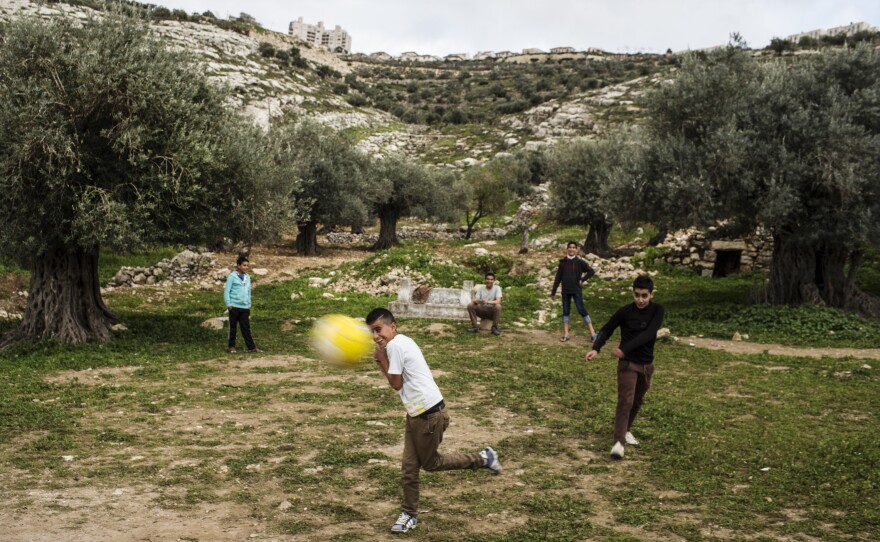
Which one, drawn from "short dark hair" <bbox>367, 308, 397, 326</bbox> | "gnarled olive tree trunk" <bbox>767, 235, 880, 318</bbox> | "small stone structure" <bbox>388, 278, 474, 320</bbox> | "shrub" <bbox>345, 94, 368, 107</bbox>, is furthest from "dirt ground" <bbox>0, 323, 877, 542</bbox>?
"shrub" <bbox>345, 94, 368, 107</bbox>

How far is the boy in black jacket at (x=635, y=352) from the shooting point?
26.2 feet

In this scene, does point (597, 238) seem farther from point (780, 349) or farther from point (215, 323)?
point (215, 323)

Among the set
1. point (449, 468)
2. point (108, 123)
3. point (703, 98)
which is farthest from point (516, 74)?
point (449, 468)

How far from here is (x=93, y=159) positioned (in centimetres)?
1395

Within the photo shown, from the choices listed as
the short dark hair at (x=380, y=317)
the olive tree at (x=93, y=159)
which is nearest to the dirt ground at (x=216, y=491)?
the short dark hair at (x=380, y=317)

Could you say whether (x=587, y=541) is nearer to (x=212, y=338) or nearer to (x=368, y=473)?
(x=368, y=473)

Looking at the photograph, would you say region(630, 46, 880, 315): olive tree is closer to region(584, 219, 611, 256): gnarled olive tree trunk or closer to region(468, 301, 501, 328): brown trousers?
region(468, 301, 501, 328): brown trousers

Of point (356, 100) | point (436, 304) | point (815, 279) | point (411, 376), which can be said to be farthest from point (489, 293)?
point (356, 100)

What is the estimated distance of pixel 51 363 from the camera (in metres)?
12.6

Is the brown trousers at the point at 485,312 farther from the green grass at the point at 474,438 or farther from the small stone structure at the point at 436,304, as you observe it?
the small stone structure at the point at 436,304

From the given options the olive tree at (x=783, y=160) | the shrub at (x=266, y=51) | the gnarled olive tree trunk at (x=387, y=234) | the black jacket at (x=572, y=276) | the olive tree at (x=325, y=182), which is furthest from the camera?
the shrub at (x=266, y=51)

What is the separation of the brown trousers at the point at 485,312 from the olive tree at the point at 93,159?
6637mm

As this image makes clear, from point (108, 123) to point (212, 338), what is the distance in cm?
544

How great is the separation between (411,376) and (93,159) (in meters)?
11.3
